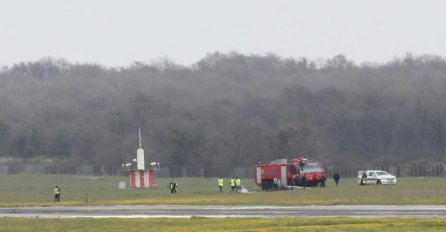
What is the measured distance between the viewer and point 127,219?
1969 inches

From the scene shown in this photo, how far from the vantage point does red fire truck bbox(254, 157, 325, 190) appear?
8588 cm

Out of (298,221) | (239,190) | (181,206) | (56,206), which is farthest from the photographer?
(239,190)

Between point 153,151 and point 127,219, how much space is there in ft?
364

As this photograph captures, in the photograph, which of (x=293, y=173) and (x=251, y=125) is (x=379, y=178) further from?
(x=251, y=125)

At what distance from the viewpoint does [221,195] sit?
78.7 meters

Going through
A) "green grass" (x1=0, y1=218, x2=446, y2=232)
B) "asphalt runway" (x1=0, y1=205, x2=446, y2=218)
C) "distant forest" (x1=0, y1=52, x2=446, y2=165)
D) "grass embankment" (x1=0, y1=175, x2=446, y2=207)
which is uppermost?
"distant forest" (x1=0, y1=52, x2=446, y2=165)

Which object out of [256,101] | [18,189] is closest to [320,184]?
[18,189]

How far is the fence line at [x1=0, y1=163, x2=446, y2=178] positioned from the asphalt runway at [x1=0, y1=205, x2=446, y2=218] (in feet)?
196

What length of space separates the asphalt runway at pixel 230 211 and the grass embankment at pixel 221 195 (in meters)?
4.06

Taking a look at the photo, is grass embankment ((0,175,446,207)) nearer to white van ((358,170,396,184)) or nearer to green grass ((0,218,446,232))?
white van ((358,170,396,184))

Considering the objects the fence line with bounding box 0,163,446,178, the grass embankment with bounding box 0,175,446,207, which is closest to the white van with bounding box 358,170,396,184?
the grass embankment with bounding box 0,175,446,207

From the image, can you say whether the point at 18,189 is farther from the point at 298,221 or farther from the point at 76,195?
the point at 298,221

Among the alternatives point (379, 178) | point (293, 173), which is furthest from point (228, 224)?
point (379, 178)

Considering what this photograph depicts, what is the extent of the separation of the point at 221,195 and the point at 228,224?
1383 inches
